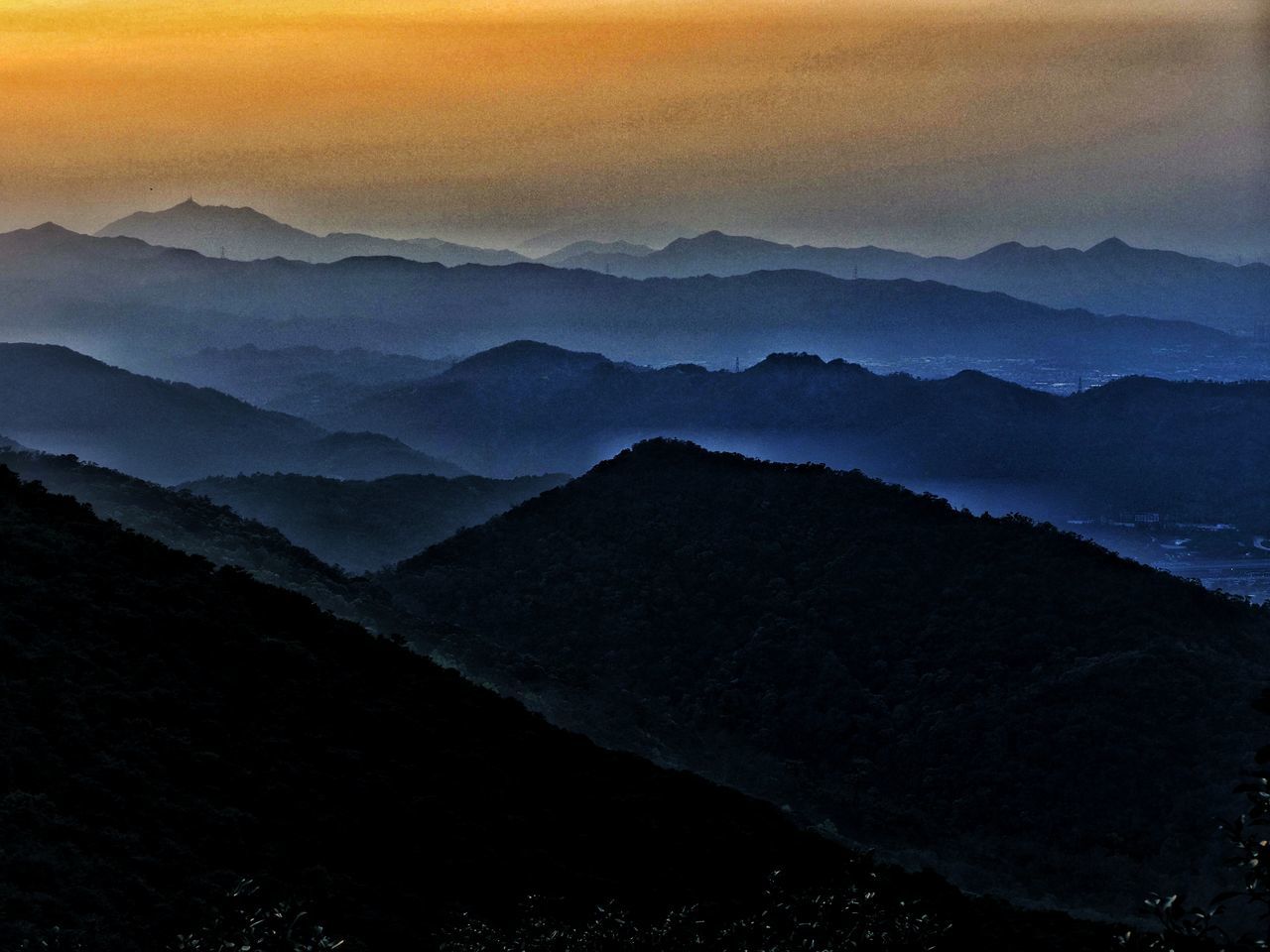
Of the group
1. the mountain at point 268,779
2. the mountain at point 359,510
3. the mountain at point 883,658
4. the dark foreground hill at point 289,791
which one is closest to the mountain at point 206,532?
the mountain at point 883,658

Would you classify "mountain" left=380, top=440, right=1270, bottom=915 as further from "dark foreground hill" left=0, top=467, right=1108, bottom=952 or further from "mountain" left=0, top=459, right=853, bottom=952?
"mountain" left=0, top=459, right=853, bottom=952

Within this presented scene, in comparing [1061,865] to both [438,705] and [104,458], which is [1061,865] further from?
[104,458]

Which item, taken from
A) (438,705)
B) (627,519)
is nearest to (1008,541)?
(627,519)

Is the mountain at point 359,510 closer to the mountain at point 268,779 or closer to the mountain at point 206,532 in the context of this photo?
the mountain at point 206,532

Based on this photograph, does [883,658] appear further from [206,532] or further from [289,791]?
[289,791]

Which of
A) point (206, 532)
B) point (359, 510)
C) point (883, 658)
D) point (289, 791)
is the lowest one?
point (289, 791)

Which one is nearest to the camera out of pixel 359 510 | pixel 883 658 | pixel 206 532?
pixel 883 658

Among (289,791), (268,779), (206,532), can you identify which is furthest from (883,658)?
(289,791)
